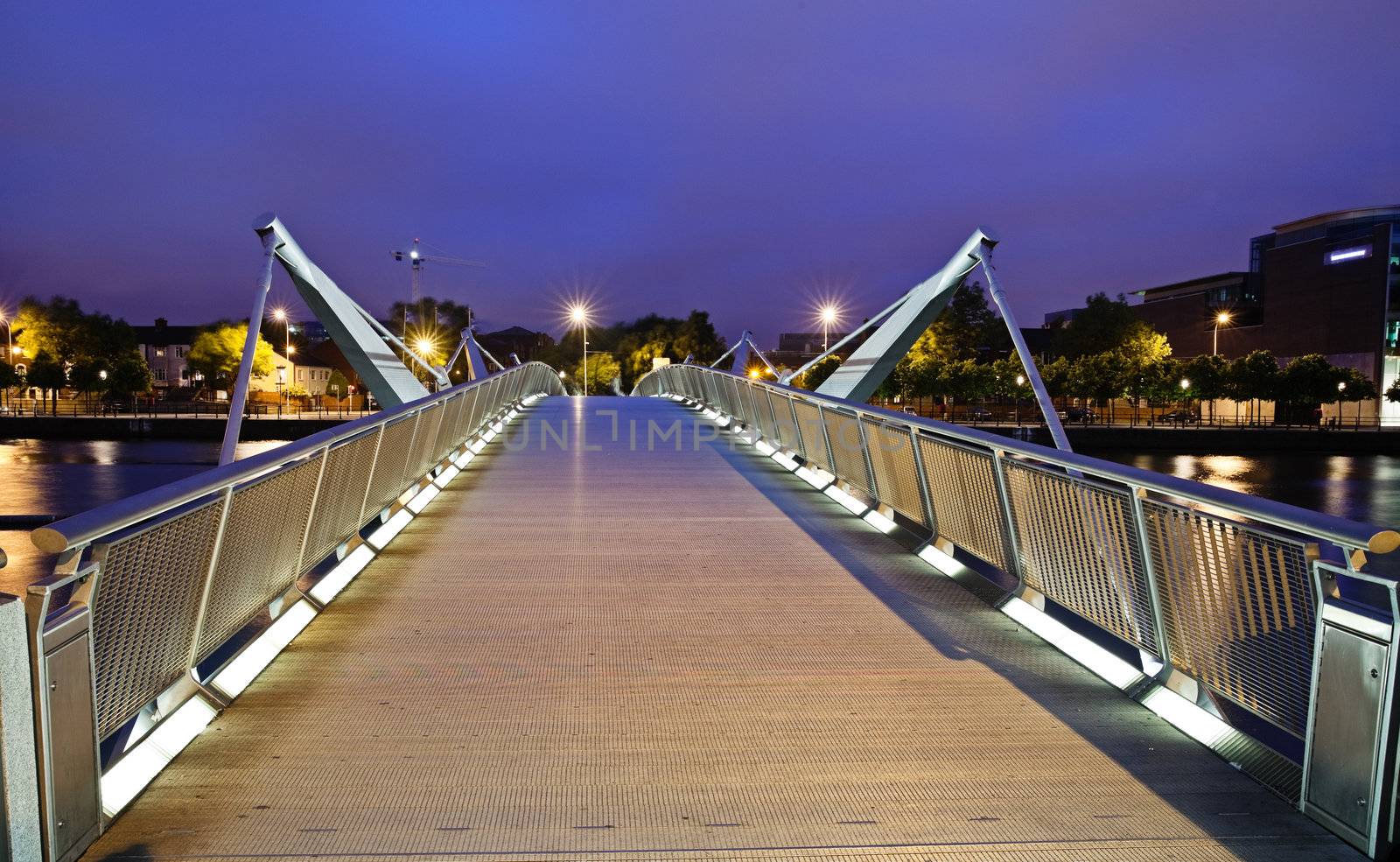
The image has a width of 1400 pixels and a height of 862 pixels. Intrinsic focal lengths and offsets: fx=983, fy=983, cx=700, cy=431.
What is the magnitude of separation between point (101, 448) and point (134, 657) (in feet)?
203

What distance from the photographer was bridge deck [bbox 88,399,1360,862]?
310 centimetres

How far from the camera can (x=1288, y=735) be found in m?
3.55

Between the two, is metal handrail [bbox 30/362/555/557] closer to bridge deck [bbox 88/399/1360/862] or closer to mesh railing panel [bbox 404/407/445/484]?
bridge deck [bbox 88/399/1360/862]

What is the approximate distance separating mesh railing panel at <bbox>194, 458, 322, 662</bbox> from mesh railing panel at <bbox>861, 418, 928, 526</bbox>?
445cm

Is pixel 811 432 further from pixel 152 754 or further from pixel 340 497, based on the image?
pixel 152 754

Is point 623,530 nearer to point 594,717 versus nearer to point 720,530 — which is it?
point 720,530

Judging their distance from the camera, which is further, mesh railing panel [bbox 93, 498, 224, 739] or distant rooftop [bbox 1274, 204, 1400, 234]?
distant rooftop [bbox 1274, 204, 1400, 234]

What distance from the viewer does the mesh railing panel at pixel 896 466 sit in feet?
25.8

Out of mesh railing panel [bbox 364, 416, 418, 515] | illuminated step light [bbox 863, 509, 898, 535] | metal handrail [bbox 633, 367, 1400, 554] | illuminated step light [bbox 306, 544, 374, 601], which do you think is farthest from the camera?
illuminated step light [bbox 863, 509, 898, 535]

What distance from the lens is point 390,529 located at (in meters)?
8.05

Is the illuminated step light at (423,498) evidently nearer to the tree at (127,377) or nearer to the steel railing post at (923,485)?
the steel railing post at (923,485)

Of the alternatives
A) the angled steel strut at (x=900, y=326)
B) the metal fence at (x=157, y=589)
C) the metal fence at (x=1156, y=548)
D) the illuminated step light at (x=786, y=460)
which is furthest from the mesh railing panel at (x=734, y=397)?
the metal fence at (x=157, y=589)

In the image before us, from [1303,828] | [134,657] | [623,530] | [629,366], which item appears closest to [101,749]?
[134,657]

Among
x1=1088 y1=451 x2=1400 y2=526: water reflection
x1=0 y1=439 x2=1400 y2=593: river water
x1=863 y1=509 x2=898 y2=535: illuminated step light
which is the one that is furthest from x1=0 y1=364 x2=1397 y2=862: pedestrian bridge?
x1=1088 y1=451 x2=1400 y2=526: water reflection
